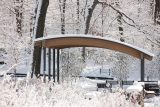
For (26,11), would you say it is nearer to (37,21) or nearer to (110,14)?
(110,14)

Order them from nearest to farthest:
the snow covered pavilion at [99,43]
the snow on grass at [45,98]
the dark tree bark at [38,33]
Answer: the snow on grass at [45,98] → the snow covered pavilion at [99,43] → the dark tree bark at [38,33]

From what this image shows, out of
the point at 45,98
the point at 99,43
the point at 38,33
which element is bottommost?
the point at 45,98

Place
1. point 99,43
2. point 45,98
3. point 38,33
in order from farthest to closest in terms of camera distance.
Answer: point 38,33, point 99,43, point 45,98

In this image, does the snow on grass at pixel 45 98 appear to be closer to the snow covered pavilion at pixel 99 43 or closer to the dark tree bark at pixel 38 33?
the snow covered pavilion at pixel 99 43

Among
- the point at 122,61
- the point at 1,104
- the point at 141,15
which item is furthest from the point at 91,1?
the point at 1,104

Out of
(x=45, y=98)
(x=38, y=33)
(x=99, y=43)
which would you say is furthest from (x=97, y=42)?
(x=38, y=33)

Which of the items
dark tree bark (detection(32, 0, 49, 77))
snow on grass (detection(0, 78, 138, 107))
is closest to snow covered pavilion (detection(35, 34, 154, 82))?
dark tree bark (detection(32, 0, 49, 77))

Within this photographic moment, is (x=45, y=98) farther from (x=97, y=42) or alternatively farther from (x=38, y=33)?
(x=38, y=33)

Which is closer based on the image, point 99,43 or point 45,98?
point 45,98

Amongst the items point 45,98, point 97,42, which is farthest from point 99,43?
point 45,98

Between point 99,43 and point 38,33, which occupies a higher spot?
point 38,33

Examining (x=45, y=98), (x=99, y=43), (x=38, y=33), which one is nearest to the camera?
(x=45, y=98)

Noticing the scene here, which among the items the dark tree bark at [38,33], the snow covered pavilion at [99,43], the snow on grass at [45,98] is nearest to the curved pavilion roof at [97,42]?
the snow covered pavilion at [99,43]

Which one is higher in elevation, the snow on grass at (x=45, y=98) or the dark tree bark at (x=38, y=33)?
the dark tree bark at (x=38, y=33)
